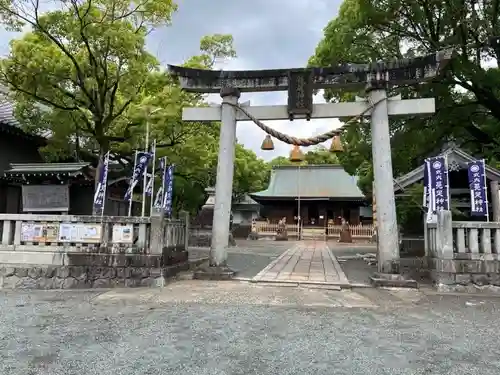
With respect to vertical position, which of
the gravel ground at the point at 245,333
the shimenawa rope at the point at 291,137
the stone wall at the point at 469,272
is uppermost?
the shimenawa rope at the point at 291,137

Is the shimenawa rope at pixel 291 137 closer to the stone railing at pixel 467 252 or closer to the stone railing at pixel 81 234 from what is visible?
the stone railing at pixel 467 252

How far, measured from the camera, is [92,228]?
885cm

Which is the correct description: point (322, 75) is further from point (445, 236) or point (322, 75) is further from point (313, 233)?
point (313, 233)

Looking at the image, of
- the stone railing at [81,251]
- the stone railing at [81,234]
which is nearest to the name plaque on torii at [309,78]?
the stone railing at [81,234]

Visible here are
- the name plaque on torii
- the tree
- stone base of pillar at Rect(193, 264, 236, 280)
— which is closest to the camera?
the name plaque on torii

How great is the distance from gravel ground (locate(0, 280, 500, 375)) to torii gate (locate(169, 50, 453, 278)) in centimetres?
186

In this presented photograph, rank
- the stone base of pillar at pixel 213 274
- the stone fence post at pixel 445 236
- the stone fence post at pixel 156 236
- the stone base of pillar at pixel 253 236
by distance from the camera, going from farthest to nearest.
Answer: the stone base of pillar at pixel 253 236 → the stone base of pillar at pixel 213 274 → the stone fence post at pixel 156 236 → the stone fence post at pixel 445 236

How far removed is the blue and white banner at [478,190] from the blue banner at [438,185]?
0.72 meters

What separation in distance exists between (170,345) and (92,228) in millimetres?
5114

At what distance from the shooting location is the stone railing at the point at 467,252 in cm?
831

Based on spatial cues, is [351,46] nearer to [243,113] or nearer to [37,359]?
[243,113]

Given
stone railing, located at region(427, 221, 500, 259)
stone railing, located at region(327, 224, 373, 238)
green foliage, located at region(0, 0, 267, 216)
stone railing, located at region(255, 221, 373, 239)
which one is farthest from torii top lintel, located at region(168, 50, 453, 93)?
stone railing, located at region(255, 221, 373, 239)

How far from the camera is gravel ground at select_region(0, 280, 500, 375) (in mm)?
4031

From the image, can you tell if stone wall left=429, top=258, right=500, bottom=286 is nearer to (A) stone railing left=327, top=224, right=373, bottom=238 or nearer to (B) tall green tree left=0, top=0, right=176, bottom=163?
(B) tall green tree left=0, top=0, right=176, bottom=163
